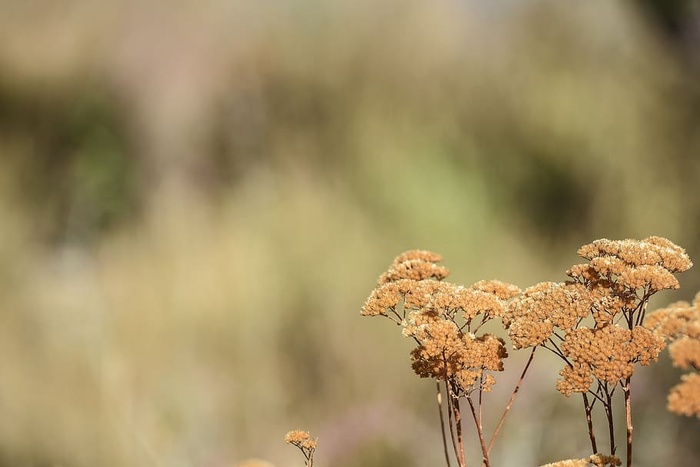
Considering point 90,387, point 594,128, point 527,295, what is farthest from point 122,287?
point 594,128

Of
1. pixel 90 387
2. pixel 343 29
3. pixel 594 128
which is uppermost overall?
pixel 343 29

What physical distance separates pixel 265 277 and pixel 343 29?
15.3 inches

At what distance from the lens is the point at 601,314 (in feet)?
1.52

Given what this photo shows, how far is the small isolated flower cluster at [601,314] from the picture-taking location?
447 millimetres

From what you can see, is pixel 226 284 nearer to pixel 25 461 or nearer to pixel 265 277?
pixel 265 277

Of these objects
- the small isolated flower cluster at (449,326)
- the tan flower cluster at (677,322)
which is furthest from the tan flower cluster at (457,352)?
the tan flower cluster at (677,322)

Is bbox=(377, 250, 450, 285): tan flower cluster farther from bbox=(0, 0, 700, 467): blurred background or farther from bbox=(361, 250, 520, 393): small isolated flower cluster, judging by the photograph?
bbox=(0, 0, 700, 467): blurred background

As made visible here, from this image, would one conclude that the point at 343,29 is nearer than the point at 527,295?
Result: No

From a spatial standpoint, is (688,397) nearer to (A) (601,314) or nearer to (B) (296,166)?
(A) (601,314)

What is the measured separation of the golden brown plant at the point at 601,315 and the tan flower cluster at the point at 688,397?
0.15ft

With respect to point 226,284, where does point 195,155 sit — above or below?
above

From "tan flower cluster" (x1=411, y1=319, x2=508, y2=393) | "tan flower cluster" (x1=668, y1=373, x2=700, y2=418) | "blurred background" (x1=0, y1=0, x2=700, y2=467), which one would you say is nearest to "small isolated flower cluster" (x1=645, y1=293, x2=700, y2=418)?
"tan flower cluster" (x1=668, y1=373, x2=700, y2=418)

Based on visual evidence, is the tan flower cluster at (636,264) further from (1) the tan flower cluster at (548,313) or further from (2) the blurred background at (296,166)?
(2) the blurred background at (296,166)

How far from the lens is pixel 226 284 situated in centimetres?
94
